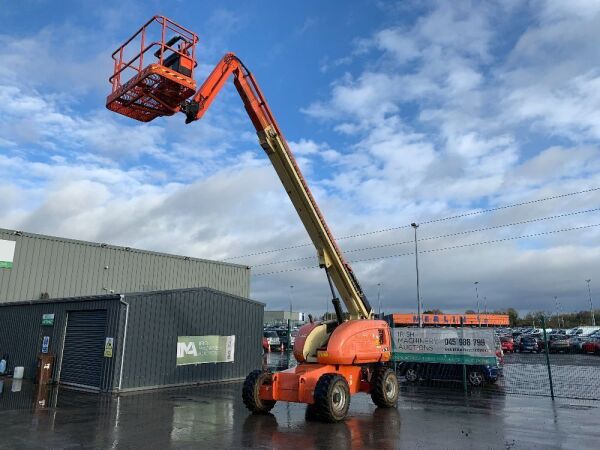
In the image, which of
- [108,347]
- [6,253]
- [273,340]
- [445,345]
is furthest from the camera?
[273,340]

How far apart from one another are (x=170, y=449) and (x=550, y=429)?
327 inches

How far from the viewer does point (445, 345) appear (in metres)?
18.9

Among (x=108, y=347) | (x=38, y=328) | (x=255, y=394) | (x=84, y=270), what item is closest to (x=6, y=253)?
(x=84, y=270)

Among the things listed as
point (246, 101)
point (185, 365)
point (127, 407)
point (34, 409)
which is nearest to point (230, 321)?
point (185, 365)

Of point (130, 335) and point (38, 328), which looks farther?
point (38, 328)

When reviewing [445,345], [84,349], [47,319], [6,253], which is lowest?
[84,349]

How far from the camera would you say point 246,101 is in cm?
1294

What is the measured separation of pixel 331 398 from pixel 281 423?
1.36m

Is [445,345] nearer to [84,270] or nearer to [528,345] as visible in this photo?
[84,270]

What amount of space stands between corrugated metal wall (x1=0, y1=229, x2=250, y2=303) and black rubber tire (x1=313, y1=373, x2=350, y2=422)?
21285 millimetres

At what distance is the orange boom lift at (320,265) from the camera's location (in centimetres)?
1054

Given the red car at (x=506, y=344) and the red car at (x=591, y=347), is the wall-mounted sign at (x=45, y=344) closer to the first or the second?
the red car at (x=506, y=344)

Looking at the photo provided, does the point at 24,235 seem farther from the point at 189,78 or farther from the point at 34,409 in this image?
the point at 189,78

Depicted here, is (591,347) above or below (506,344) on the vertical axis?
below
